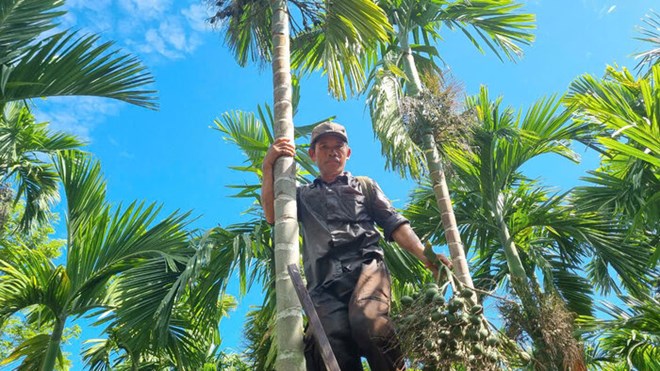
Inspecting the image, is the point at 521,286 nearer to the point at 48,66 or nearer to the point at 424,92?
the point at 424,92

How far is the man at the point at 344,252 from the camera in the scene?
2.76 meters

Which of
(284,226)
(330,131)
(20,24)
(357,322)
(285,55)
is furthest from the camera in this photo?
(20,24)

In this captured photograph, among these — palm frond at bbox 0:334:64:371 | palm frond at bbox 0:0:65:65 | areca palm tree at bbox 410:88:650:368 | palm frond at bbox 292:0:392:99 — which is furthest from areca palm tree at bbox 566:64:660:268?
palm frond at bbox 0:334:64:371

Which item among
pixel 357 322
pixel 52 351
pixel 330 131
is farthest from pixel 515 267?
pixel 52 351

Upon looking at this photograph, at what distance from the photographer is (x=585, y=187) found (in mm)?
7133

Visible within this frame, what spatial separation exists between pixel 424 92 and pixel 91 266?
3.56 metres

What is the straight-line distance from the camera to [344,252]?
312 centimetres

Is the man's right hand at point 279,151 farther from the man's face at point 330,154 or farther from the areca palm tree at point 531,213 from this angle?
the areca palm tree at point 531,213

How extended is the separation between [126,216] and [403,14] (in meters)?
3.86

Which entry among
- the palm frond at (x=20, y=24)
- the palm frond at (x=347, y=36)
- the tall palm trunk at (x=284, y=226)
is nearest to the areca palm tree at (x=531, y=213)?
the palm frond at (x=347, y=36)

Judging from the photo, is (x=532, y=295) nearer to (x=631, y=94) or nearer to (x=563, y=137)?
(x=563, y=137)

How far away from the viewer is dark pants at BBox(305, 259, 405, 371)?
8.91 ft

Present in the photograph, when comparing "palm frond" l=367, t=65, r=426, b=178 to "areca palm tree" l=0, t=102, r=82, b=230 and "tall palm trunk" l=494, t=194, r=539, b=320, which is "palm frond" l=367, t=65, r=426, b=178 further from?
"areca palm tree" l=0, t=102, r=82, b=230

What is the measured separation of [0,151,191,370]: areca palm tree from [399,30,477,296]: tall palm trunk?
2.30 meters
